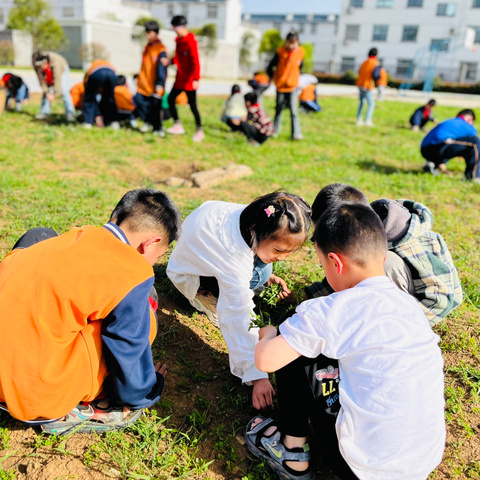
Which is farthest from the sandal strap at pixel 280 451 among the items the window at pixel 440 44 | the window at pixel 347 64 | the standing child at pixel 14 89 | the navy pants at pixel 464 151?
the window at pixel 347 64

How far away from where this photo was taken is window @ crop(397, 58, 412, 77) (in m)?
39.2

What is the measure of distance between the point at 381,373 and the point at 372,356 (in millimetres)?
54

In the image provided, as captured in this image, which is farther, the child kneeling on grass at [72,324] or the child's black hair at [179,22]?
the child's black hair at [179,22]

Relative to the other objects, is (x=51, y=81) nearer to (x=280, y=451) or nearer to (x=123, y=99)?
(x=123, y=99)

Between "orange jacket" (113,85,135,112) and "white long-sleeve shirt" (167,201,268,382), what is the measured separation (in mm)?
5574

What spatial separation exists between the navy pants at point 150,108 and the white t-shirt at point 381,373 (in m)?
6.05

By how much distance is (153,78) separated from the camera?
7.09 m

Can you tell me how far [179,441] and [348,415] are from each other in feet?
2.58

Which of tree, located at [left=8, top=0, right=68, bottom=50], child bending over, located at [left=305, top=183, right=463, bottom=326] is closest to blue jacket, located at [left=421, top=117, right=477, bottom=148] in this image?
child bending over, located at [left=305, top=183, right=463, bottom=326]

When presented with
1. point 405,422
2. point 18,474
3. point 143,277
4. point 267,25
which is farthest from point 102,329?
point 267,25

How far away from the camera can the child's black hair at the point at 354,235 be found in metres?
1.52

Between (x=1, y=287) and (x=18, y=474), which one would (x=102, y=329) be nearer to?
(x=1, y=287)

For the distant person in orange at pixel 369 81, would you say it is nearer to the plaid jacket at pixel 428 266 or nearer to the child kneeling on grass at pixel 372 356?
the plaid jacket at pixel 428 266

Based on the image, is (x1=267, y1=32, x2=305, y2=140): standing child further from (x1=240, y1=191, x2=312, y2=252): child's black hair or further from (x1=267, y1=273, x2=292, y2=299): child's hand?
(x1=240, y1=191, x2=312, y2=252): child's black hair
